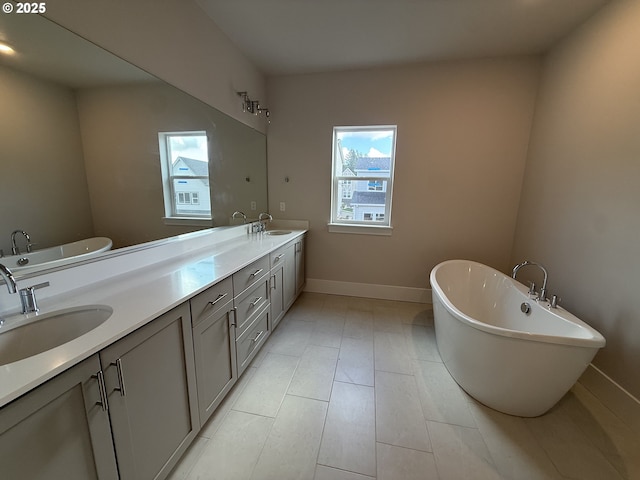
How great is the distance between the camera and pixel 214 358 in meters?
1.47

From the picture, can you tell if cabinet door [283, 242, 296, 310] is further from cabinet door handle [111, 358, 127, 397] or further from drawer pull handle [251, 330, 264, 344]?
cabinet door handle [111, 358, 127, 397]

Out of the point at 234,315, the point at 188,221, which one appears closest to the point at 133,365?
the point at 234,315

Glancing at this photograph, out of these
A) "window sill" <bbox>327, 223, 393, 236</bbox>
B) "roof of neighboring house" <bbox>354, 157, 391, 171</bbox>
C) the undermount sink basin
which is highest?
"roof of neighboring house" <bbox>354, 157, 391, 171</bbox>

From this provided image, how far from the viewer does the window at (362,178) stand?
10.1ft

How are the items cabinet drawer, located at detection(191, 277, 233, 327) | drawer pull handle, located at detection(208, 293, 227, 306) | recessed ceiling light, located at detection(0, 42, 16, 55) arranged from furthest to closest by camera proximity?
drawer pull handle, located at detection(208, 293, 227, 306)
cabinet drawer, located at detection(191, 277, 233, 327)
recessed ceiling light, located at detection(0, 42, 16, 55)

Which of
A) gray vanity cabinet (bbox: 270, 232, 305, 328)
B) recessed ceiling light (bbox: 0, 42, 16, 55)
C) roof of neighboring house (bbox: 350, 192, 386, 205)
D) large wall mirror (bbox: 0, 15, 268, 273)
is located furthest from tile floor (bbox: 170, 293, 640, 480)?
recessed ceiling light (bbox: 0, 42, 16, 55)

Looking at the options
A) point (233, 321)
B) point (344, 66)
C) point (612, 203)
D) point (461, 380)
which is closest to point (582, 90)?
point (612, 203)

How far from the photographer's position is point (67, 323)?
1.07 metres

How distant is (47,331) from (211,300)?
24.4 inches

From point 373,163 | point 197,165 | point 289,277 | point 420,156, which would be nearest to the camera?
point 197,165

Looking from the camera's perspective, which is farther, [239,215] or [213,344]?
[239,215]

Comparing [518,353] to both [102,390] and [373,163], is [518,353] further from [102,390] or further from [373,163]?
[373,163]

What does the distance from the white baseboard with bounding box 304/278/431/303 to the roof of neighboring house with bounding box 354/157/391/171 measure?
147cm

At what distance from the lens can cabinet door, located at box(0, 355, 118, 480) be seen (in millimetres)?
647
